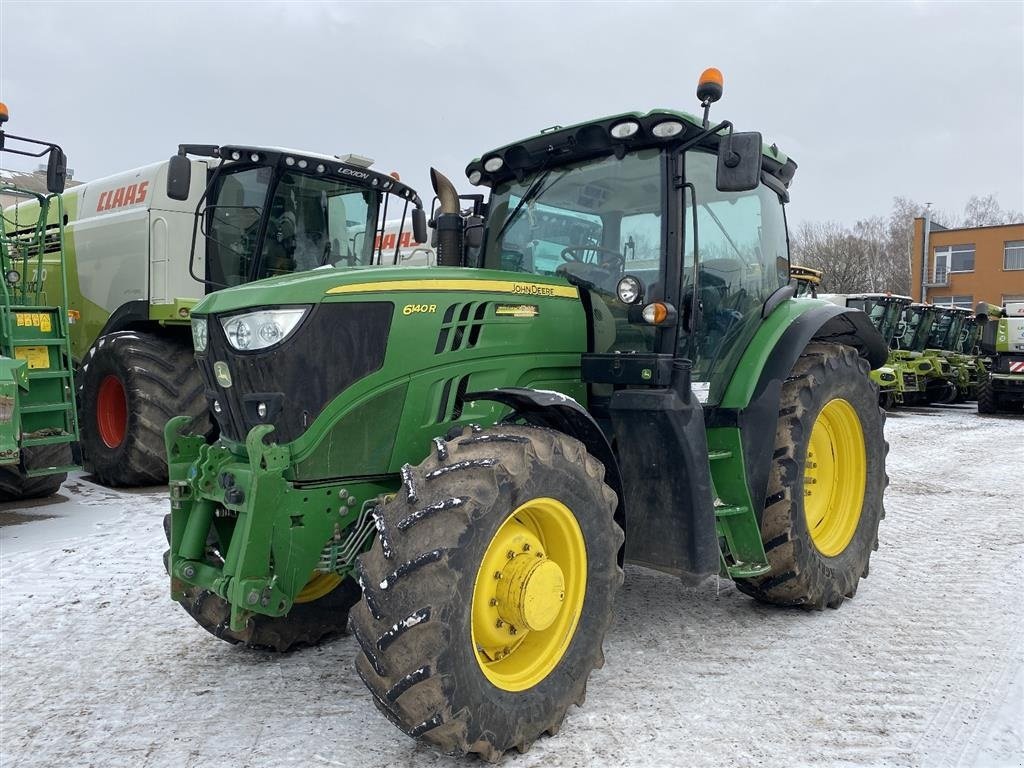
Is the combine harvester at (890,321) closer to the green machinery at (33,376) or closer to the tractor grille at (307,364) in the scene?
the green machinery at (33,376)

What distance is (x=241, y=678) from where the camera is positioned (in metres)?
3.44

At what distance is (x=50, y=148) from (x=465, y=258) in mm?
3815

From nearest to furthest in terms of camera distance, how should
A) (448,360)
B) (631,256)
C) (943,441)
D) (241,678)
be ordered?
1. (448,360)
2. (241,678)
3. (631,256)
4. (943,441)

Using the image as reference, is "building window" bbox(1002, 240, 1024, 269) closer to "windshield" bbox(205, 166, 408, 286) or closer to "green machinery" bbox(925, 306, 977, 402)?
"green machinery" bbox(925, 306, 977, 402)

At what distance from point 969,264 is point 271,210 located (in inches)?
1618

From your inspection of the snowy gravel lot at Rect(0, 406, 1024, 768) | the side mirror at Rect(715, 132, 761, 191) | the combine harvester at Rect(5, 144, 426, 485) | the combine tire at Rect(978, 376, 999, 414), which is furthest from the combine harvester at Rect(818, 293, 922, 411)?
the side mirror at Rect(715, 132, 761, 191)

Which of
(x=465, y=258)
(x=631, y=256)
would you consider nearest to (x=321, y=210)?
(x=465, y=258)

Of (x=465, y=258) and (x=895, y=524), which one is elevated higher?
(x=465, y=258)

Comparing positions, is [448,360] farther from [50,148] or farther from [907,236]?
[907,236]

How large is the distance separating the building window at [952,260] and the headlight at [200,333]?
4402 centimetres

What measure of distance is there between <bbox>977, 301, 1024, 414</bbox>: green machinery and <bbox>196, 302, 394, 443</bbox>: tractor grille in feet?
56.1

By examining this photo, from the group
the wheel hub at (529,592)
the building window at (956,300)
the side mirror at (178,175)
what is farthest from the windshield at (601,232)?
the building window at (956,300)

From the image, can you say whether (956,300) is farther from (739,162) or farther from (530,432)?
(530,432)

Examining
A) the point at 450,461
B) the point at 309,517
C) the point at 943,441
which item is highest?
the point at 450,461
